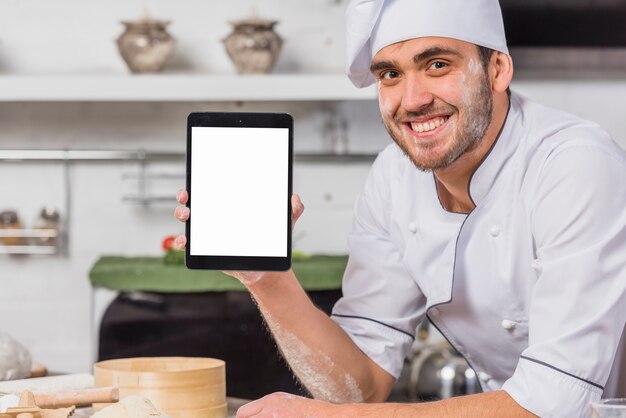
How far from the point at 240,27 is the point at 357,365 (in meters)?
1.56

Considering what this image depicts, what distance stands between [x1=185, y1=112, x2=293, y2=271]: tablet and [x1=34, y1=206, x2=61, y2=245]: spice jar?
200cm

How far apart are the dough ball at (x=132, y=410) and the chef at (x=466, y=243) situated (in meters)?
0.20

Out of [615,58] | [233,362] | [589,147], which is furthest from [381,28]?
[615,58]

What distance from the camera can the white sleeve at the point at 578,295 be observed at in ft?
4.48

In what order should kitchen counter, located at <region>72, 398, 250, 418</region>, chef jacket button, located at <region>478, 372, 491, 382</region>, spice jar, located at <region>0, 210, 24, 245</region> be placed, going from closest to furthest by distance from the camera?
kitchen counter, located at <region>72, 398, 250, 418</region>
chef jacket button, located at <region>478, 372, 491, 382</region>
spice jar, located at <region>0, 210, 24, 245</region>

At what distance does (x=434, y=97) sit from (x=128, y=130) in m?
1.99

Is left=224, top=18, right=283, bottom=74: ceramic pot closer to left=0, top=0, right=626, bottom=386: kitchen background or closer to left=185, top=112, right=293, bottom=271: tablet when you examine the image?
left=0, top=0, right=626, bottom=386: kitchen background

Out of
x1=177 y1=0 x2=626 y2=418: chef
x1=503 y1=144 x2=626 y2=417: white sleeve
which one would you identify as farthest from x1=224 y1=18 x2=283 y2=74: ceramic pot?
x1=503 y1=144 x2=626 y2=417: white sleeve

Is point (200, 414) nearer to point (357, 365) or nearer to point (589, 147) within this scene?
point (357, 365)

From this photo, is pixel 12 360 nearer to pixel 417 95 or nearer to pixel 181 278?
pixel 417 95

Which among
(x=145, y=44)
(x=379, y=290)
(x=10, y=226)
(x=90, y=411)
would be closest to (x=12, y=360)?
(x=90, y=411)

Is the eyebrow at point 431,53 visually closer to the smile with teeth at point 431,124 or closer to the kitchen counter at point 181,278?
the smile with teeth at point 431,124

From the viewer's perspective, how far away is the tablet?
1.31m

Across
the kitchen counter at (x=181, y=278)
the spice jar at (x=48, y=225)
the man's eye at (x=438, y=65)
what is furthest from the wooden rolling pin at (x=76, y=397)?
the spice jar at (x=48, y=225)
